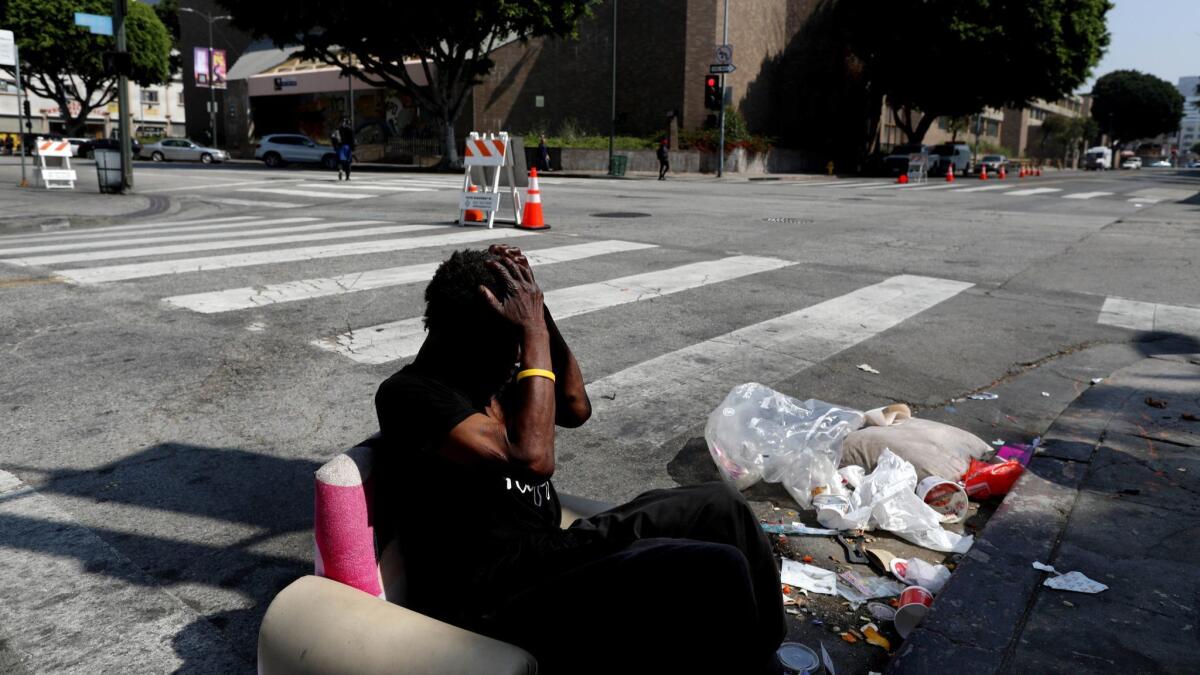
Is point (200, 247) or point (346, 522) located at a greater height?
point (200, 247)

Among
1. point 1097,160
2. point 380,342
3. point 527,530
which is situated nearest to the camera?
point 527,530

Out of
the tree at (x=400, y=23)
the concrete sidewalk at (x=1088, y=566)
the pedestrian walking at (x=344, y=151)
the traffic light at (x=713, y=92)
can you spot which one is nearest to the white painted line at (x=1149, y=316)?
the concrete sidewalk at (x=1088, y=566)

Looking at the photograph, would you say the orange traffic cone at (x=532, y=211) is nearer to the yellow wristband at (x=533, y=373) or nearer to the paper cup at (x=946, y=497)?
the paper cup at (x=946, y=497)

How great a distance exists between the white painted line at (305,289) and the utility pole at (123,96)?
11829 millimetres

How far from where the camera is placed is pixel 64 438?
162 inches

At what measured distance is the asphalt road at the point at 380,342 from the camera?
11.5 feet

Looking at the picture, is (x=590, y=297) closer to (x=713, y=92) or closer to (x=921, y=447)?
(x=921, y=447)

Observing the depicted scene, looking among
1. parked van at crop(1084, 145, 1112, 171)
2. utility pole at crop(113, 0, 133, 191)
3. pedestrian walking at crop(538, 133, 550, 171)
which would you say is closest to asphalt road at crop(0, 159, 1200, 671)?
utility pole at crop(113, 0, 133, 191)

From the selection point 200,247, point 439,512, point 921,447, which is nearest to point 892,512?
point 921,447

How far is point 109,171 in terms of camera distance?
1842 cm

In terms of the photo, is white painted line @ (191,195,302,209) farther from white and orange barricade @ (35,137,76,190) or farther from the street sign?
the street sign

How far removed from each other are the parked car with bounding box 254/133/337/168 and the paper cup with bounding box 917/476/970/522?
38.7 m

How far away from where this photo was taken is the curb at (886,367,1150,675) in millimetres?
2586

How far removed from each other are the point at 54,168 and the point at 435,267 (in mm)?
17384
